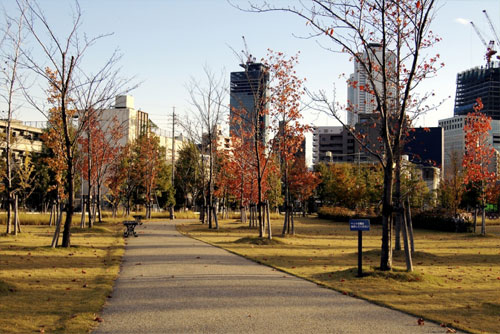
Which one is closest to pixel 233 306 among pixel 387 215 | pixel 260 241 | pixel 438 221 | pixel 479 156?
pixel 387 215

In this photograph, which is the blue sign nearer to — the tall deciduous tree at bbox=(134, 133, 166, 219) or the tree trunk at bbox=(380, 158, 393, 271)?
the tree trunk at bbox=(380, 158, 393, 271)

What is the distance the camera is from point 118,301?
9.27m

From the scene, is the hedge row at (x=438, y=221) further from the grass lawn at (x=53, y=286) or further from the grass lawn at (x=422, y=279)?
the grass lawn at (x=53, y=286)

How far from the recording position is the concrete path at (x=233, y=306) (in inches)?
290

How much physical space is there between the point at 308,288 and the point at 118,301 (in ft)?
12.4

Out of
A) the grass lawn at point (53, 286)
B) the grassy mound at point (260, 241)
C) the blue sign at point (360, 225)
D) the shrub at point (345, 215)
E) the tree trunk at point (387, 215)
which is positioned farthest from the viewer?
the shrub at point (345, 215)

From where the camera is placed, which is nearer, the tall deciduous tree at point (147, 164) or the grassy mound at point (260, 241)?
the grassy mound at point (260, 241)

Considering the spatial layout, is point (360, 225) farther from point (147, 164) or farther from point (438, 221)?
point (147, 164)

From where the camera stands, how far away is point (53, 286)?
10.8 meters

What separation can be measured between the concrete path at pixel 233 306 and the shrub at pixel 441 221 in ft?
84.6

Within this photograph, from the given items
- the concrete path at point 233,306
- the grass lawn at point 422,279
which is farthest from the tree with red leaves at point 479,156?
the concrete path at point 233,306

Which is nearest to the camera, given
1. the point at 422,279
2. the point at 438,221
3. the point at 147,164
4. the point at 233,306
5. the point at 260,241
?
the point at 233,306

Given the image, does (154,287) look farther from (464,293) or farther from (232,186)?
(232,186)

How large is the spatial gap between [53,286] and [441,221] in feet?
106
